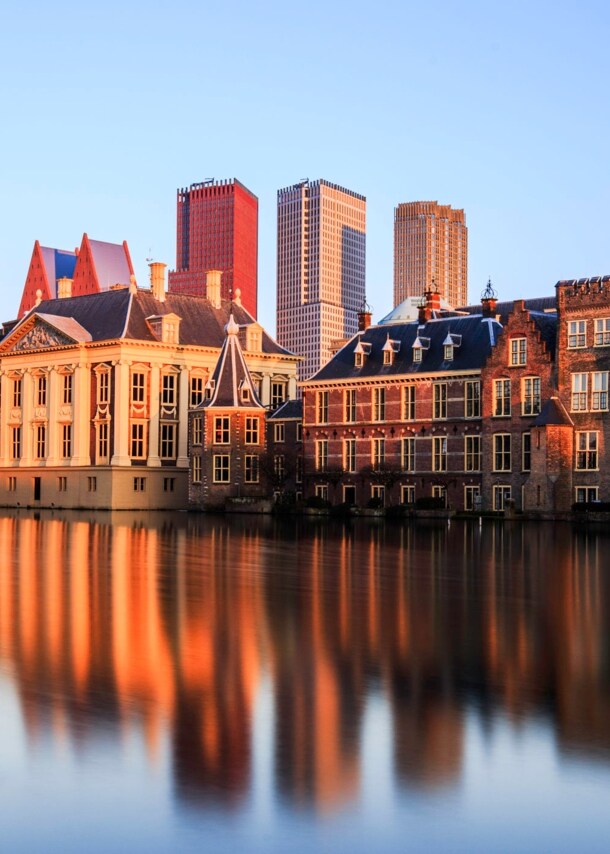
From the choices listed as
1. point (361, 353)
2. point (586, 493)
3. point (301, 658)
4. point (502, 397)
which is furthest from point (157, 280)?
point (301, 658)

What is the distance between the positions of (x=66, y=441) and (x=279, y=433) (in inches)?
752

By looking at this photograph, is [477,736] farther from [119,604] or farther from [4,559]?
[4,559]

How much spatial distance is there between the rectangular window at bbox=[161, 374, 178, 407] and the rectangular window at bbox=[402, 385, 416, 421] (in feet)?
76.8

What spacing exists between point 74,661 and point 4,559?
1721 cm

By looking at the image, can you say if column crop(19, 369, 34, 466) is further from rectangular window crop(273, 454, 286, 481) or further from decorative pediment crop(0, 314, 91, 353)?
rectangular window crop(273, 454, 286, 481)

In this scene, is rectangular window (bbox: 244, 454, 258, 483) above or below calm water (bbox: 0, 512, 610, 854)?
above

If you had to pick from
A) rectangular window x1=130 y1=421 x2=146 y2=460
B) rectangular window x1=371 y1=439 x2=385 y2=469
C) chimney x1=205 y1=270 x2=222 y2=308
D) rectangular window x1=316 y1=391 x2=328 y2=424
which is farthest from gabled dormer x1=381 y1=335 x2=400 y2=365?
chimney x1=205 y1=270 x2=222 y2=308

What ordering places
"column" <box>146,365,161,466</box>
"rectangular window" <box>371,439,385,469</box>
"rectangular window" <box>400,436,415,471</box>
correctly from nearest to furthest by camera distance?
"rectangular window" <box>400,436,415,471</box> → "rectangular window" <box>371,439,385,469</box> → "column" <box>146,365,161,466</box>

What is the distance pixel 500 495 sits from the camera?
2704 inches

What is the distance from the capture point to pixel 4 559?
31.5 meters

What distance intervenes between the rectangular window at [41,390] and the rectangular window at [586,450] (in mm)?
47544

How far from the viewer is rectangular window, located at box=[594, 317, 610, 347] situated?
64250 millimetres

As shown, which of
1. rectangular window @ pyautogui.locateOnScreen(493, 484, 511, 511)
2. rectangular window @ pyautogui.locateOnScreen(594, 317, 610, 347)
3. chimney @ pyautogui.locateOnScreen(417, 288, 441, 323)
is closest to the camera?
rectangular window @ pyautogui.locateOnScreen(594, 317, 610, 347)

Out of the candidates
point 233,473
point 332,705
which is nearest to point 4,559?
point 332,705
